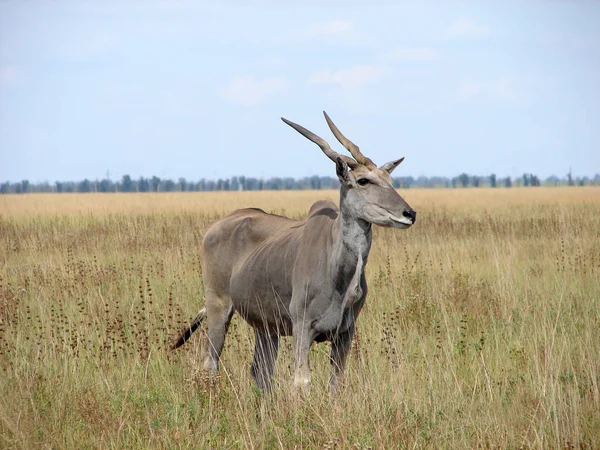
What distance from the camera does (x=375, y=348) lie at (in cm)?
720

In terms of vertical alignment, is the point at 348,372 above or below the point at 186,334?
below

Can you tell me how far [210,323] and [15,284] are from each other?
5.09 m

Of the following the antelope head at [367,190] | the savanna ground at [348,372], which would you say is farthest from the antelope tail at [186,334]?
the antelope head at [367,190]

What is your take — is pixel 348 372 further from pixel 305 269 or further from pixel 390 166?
pixel 390 166

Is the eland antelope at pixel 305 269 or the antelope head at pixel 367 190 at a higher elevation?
the antelope head at pixel 367 190

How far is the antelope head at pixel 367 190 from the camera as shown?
547 cm

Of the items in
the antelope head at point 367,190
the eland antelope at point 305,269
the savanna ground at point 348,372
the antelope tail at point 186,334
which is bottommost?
the savanna ground at point 348,372

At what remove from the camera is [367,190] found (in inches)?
221

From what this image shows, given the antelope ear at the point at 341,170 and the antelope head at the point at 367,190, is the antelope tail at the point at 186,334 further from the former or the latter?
the antelope ear at the point at 341,170

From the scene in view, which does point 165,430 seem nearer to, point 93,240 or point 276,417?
point 276,417

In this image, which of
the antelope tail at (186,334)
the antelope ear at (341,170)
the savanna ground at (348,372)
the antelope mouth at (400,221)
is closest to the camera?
the savanna ground at (348,372)

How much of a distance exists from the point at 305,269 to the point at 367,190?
0.82 m

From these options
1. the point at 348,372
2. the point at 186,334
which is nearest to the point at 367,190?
the point at 348,372

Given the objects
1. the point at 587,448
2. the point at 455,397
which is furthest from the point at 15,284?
the point at 587,448
